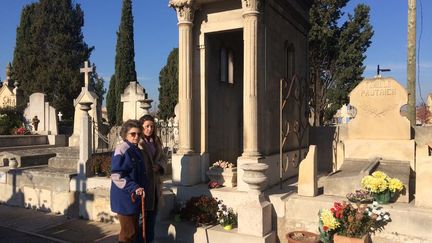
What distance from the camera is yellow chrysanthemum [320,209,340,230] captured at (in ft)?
16.6

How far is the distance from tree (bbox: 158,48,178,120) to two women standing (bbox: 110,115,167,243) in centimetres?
2091

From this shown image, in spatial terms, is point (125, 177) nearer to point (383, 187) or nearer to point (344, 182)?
point (344, 182)

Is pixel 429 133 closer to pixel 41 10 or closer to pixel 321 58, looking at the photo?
pixel 321 58

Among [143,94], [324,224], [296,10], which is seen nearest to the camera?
[324,224]

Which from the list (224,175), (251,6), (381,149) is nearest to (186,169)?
(224,175)

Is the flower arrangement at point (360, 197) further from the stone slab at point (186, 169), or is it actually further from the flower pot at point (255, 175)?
the stone slab at point (186, 169)

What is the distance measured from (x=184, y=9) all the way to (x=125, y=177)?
4.11m

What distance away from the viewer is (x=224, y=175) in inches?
275

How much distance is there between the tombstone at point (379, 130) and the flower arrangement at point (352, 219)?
191 cm

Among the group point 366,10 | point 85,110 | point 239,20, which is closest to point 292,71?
point 239,20

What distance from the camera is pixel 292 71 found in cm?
902

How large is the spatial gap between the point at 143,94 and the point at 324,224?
22.2 feet

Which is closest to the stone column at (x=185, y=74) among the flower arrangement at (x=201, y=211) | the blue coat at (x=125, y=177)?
the flower arrangement at (x=201, y=211)

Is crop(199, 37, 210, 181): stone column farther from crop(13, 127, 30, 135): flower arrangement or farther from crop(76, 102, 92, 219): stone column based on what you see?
crop(13, 127, 30, 135): flower arrangement
